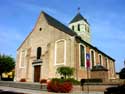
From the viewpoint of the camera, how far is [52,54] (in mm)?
31422

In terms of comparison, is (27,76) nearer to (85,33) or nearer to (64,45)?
(64,45)

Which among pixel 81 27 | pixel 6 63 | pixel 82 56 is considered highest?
pixel 81 27

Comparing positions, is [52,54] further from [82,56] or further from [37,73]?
[82,56]

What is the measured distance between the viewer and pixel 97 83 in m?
21.5

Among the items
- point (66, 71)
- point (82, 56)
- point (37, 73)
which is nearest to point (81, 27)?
point (82, 56)

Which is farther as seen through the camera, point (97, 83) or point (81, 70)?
point (81, 70)

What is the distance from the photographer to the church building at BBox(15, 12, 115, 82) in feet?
96.4

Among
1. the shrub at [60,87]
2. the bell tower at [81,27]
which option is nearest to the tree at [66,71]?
the shrub at [60,87]

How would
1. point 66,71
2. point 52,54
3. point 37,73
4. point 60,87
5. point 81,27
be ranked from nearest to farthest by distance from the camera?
point 60,87 → point 66,71 → point 52,54 → point 37,73 → point 81,27

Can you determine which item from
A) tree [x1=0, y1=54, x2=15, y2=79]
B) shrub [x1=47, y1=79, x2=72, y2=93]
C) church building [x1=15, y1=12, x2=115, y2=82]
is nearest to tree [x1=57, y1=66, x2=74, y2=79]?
church building [x1=15, y1=12, x2=115, y2=82]

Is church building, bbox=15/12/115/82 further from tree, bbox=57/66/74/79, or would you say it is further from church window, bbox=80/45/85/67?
tree, bbox=57/66/74/79

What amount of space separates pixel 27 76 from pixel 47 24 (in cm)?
921

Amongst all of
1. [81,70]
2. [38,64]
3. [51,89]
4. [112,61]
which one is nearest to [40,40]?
[38,64]

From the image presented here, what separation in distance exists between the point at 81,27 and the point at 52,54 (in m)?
17.2
